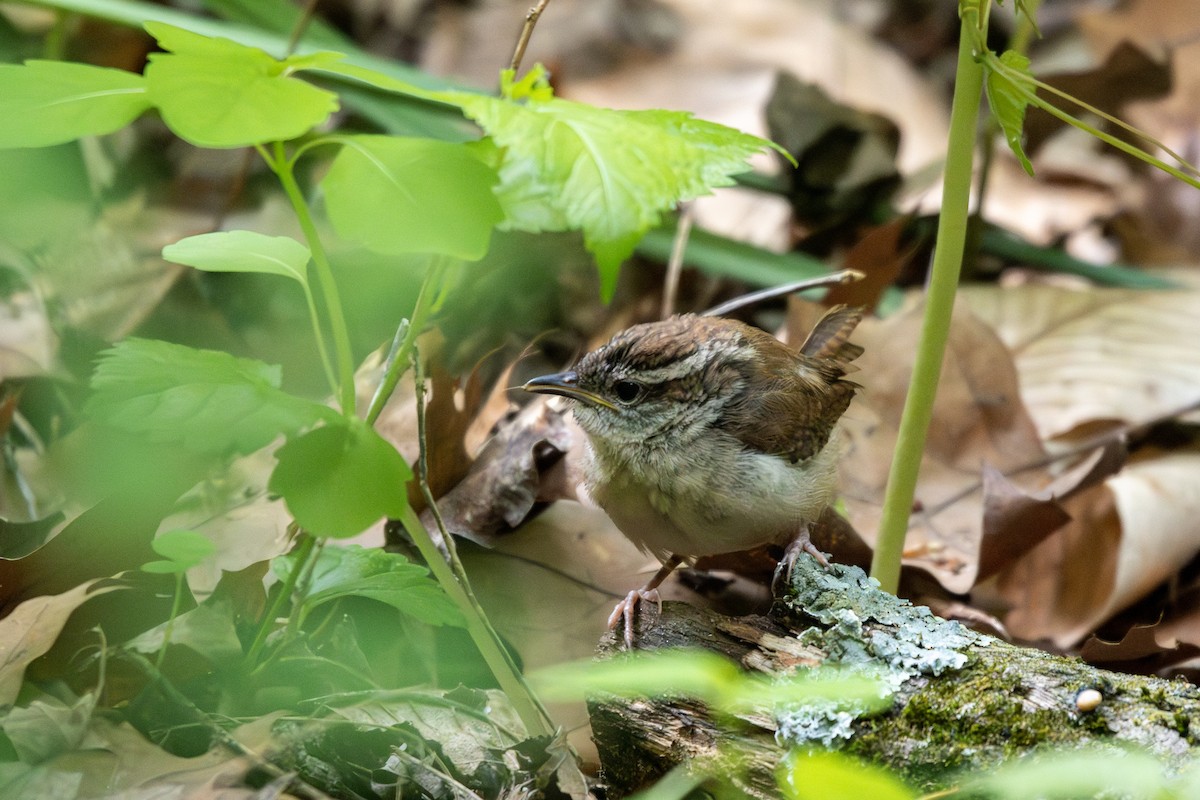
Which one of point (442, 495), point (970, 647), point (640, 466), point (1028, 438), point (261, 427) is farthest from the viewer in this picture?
point (1028, 438)

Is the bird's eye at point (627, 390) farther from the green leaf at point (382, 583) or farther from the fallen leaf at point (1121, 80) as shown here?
the fallen leaf at point (1121, 80)

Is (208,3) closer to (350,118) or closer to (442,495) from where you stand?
(350,118)

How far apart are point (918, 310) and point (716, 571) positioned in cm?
180

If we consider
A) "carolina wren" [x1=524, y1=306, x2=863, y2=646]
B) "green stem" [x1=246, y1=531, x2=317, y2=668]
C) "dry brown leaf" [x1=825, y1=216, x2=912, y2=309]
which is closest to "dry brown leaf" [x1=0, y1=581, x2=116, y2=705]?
"green stem" [x1=246, y1=531, x2=317, y2=668]

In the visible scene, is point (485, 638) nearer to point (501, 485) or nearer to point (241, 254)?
point (501, 485)

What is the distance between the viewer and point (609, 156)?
243cm

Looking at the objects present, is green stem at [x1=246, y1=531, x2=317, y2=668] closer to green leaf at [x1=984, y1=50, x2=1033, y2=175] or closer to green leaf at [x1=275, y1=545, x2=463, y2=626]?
green leaf at [x1=275, y1=545, x2=463, y2=626]

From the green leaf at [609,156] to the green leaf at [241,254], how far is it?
0.57m

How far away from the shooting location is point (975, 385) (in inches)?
195

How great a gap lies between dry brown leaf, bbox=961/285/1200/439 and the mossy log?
2.75 m

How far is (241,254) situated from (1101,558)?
331 centimetres

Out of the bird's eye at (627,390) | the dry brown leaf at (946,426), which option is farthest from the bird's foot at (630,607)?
the dry brown leaf at (946,426)

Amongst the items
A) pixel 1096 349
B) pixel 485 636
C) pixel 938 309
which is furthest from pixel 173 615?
pixel 1096 349

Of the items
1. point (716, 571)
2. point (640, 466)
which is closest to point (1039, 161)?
point (716, 571)
